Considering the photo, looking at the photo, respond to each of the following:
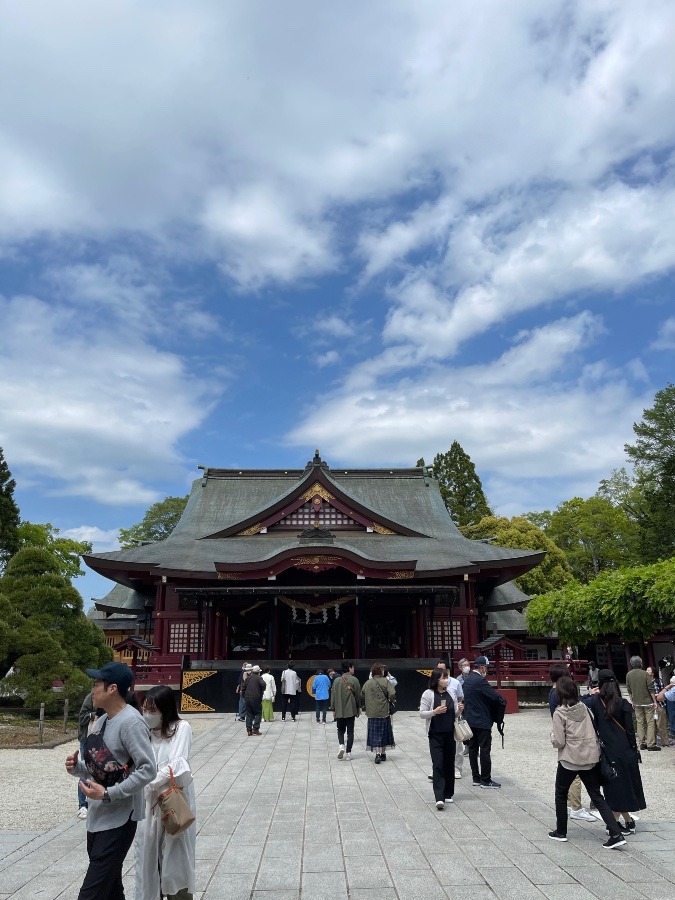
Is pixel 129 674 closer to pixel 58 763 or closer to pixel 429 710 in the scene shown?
pixel 429 710

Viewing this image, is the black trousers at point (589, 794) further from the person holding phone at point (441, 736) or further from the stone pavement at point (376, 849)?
the person holding phone at point (441, 736)

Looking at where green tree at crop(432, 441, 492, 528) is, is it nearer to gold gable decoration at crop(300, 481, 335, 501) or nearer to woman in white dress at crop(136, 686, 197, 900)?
gold gable decoration at crop(300, 481, 335, 501)

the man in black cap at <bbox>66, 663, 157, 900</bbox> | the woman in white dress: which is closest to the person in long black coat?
the woman in white dress

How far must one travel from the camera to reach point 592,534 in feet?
160

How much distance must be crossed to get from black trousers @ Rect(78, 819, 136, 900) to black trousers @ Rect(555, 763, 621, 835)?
176 inches

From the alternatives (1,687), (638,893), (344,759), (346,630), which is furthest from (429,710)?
(346,630)

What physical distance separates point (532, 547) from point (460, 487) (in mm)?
14878

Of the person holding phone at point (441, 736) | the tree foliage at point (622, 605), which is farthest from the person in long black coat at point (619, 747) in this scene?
the tree foliage at point (622, 605)

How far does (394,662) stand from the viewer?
2202 cm

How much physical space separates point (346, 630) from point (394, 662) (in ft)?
17.2

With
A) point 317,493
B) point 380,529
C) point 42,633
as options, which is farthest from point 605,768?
point 317,493

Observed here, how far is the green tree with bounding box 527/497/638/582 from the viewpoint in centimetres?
4825

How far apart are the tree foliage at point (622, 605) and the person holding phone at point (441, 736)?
28.4ft

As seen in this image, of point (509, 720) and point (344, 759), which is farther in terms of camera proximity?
point (509, 720)
